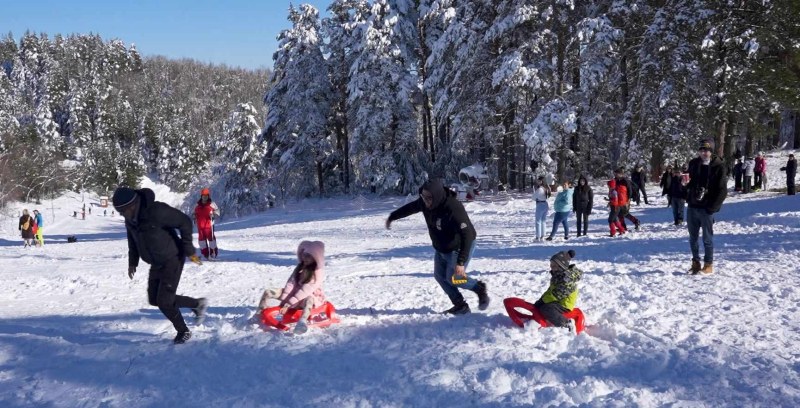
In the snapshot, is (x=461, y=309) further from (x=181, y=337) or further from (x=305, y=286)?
(x=181, y=337)

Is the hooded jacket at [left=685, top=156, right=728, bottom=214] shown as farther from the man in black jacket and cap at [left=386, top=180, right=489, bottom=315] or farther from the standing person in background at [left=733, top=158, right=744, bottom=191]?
the standing person in background at [left=733, top=158, right=744, bottom=191]

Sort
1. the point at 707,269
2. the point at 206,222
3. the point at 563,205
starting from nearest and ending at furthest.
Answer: the point at 707,269
the point at 206,222
the point at 563,205

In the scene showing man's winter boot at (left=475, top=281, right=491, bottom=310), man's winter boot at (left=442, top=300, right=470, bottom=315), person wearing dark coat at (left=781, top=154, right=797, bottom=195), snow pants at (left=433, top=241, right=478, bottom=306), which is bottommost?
man's winter boot at (left=442, top=300, right=470, bottom=315)

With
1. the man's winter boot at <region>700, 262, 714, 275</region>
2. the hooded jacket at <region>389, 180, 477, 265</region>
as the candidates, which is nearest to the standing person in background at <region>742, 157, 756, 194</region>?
the man's winter boot at <region>700, 262, 714, 275</region>

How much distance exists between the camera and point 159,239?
557cm

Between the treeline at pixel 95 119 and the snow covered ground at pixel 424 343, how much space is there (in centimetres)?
3120

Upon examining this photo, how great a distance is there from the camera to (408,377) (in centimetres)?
479

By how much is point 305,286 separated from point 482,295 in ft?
6.96

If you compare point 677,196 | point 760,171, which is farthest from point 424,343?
point 760,171

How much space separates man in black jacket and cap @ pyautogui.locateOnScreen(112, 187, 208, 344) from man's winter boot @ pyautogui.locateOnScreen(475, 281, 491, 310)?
3257 millimetres

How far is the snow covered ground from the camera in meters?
4.52

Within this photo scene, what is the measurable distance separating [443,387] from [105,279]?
8.78 m

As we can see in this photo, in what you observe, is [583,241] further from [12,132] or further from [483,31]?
[12,132]

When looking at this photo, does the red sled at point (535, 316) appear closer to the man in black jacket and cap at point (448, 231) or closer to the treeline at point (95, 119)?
the man in black jacket and cap at point (448, 231)
